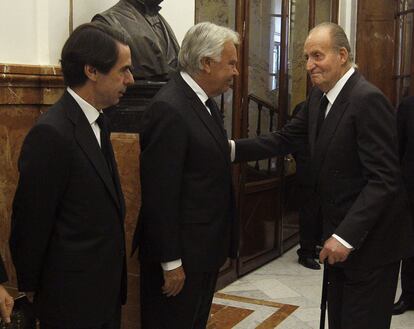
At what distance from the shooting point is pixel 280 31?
17.9 feet

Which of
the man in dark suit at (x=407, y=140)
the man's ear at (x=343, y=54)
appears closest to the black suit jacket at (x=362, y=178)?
the man's ear at (x=343, y=54)

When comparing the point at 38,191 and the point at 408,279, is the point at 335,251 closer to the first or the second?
the point at 38,191

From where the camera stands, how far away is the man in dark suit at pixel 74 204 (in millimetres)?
1774

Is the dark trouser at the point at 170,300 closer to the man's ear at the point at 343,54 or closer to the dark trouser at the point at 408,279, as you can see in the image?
the man's ear at the point at 343,54

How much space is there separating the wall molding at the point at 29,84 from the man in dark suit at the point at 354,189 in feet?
4.37

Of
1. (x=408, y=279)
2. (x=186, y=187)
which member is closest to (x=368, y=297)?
(x=186, y=187)

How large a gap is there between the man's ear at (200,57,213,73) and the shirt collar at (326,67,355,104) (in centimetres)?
53

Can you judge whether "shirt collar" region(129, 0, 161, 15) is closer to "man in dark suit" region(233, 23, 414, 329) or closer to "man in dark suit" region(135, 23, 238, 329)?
"man in dark suit" region(135, 23, 238, 329)

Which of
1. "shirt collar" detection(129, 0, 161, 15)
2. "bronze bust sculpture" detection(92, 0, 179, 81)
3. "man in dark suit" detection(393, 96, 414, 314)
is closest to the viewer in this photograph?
"bronze bust sculpture" detection(92, 0, 179, 81)

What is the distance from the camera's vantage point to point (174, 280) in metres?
2.21

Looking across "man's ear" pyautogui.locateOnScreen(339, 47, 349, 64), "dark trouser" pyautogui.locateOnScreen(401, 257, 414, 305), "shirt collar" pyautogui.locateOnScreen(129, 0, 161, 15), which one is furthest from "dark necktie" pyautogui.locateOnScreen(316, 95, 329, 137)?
"dark trouser" pyautogui.locateOnScreen(401, 257, 414, 305)

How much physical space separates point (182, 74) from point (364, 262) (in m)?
1.04

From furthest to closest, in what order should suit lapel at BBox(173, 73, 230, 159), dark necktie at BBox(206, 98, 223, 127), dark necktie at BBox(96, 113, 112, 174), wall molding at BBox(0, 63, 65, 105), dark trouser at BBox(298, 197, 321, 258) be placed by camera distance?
dark trouser at BBox(298, 197, 321, 258)
wall molding at BBox(0, 63, 65, 105)
dark necktie at BBox(206, 98, 223, 127)
suit lapel at BBox(173, 73, 230, 159)
dark necktie at BBox(96, 113, 112, 174)

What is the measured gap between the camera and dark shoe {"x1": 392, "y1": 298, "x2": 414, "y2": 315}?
397 cm
